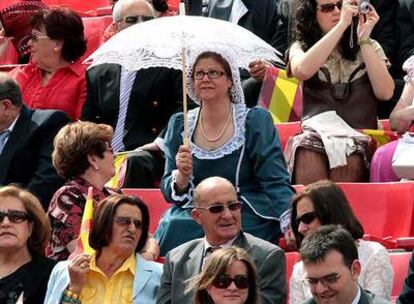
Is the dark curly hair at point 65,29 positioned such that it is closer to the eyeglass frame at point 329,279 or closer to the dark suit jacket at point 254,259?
the dark suit jacket at point 254,259

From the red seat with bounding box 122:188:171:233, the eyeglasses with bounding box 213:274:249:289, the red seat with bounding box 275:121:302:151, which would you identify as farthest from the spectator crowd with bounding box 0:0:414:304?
the red seat with bounding box 275:121:302:151

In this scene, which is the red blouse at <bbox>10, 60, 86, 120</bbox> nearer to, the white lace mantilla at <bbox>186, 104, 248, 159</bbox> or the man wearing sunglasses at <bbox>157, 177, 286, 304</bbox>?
the white lace mantilla at <bbox>186, 104, 248, 159</bbox>

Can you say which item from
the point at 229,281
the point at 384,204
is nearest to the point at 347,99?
the point at 384,204

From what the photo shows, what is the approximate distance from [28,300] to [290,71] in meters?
2.73

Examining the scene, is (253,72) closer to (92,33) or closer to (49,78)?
(49,78)

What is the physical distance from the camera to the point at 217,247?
989 centimetres

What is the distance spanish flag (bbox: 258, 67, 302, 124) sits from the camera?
12852 millimetres

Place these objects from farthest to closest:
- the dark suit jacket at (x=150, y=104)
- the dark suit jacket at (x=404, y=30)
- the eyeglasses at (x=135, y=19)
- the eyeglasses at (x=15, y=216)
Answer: the dark suit jacket at (x=404, y=30) → the eyeglasses at (x=135, y=19) → the dark suit jacket at (x=150, y=104) → the eyeglasses at (x=15, y=216)

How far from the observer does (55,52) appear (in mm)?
13156

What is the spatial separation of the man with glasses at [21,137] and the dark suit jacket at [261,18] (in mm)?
2180

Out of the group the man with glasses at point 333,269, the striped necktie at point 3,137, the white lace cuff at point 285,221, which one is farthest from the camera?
the striped necktie at point 3,137

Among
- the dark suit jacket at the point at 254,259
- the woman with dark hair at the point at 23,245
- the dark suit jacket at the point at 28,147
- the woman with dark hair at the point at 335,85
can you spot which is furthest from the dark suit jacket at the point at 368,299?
the dark suit jacket at the point at 28,147

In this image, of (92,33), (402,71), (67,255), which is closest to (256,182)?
(67,255)

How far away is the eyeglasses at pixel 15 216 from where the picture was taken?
10531 mm
